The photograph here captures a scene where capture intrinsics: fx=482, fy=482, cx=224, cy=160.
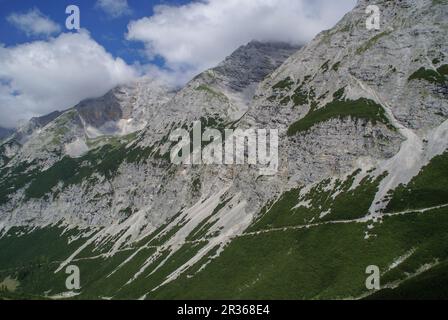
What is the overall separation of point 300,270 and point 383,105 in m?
94.4

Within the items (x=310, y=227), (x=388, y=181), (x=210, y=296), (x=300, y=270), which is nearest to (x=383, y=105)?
(x=388, y=181)

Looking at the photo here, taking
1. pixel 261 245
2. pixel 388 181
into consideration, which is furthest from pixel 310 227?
pixel 388 181

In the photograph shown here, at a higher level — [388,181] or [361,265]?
[388,181]

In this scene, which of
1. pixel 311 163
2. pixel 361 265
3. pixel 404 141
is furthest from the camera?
pixel 311 163

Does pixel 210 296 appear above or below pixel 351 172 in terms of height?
below

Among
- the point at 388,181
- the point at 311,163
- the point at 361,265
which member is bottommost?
the point at 361,265

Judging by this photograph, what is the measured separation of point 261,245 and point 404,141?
6497cm

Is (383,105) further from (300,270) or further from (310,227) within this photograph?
(300,270)

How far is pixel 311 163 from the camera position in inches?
7854

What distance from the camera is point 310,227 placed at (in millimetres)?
157375
